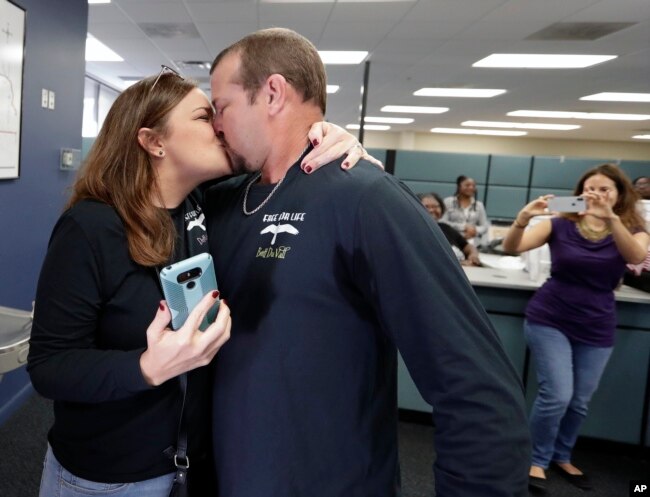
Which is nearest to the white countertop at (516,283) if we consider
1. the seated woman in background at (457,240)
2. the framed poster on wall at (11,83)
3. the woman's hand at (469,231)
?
the seated woman in background at (457,240)

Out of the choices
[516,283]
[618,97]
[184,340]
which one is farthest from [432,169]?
[184,340]

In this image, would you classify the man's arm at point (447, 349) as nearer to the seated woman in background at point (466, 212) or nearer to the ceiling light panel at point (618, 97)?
the seated woman in background at point (466, 212)

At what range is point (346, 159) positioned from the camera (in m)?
0.74

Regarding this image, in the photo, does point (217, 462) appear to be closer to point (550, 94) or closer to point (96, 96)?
point (550, 94)

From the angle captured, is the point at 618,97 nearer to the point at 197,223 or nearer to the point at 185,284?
the point at 197,223

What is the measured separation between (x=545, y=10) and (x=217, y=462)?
13.1 feet

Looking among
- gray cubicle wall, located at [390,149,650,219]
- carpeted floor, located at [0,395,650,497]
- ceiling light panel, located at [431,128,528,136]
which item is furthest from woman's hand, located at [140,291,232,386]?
ceiling light panel, located at [431,128,528,136]

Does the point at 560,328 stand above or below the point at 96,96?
below

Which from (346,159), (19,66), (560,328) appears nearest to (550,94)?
(560,328)

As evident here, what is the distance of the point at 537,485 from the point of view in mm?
1954

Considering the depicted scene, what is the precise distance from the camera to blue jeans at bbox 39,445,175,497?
78cm

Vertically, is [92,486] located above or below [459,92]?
below

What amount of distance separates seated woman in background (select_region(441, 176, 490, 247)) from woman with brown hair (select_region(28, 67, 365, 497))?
3765 millimetres

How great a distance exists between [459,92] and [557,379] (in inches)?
233
